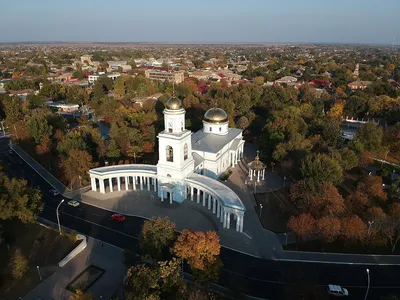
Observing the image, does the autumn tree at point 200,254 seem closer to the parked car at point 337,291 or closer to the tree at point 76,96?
the parked car at point 337,291

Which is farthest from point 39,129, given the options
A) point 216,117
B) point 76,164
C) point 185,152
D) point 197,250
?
point 197,250

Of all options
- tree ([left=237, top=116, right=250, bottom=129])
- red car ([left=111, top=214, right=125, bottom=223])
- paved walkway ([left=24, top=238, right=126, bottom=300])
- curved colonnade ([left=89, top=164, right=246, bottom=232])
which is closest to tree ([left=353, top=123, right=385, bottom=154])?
tree ([left=237, top=116, right=250, bottom=129])

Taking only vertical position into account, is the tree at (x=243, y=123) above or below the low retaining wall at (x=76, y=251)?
above

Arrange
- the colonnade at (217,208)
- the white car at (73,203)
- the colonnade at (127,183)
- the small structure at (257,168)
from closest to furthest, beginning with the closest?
the colonnade at (217,208)
the white car at (73,203)
the colonnade at (127,183)
the small structure at (257,168)

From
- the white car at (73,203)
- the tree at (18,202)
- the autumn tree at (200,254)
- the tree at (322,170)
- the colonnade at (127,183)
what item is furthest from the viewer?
the colonnade at (127,183)

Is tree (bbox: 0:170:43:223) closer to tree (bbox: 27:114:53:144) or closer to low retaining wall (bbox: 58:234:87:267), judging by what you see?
low retaining wall (bbox: 58:234:87:267)

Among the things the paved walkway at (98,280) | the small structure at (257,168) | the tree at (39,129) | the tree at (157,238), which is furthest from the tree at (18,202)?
the small structure at (257,168)

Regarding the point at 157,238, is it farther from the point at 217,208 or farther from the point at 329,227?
the point at 329,227

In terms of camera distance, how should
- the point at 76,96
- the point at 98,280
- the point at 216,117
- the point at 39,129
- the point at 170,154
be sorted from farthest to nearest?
the point at 76,96, the point at 39,129, the point at 216,117, the point at 170,154, the point at 98,280
